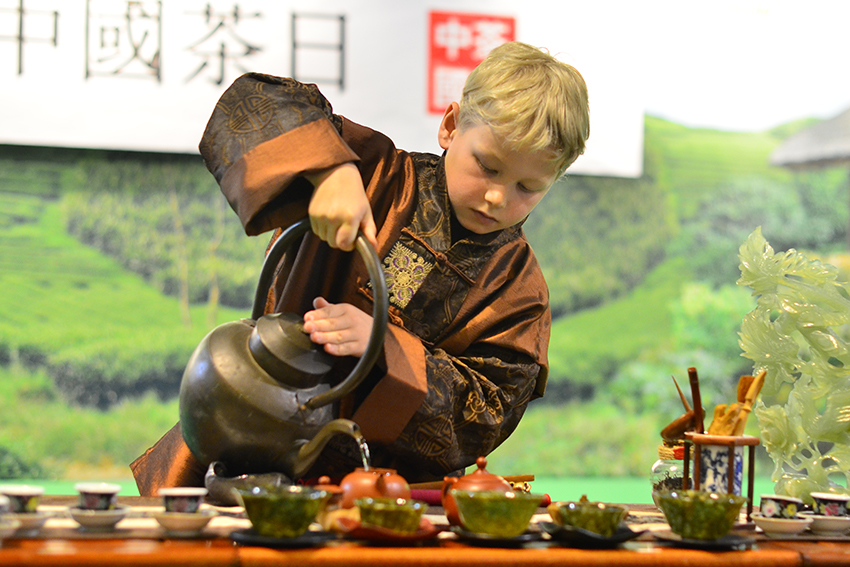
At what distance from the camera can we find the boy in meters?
1.43

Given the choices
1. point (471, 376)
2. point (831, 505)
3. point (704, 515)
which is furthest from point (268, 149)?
point (831, 505)

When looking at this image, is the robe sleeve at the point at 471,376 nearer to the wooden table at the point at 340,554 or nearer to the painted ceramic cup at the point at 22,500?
the wooden table at the point at 340,554

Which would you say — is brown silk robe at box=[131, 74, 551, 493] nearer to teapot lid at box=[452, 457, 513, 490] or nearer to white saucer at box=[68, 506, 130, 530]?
teapot lid at box=[452, 457, 513, 490]

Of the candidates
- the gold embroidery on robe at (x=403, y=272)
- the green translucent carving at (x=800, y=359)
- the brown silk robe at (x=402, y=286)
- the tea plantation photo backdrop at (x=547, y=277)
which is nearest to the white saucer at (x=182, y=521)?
the brown silk robe at (x=402, y=286)

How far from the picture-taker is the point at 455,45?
4.12m

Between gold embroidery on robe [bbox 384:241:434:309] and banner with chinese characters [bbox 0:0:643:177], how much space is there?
7.51 ft

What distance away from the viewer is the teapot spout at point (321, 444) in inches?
47.0

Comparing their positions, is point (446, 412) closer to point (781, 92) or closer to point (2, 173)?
point (2, 173)

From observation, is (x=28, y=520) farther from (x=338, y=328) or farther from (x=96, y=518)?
(x=338, y=328)

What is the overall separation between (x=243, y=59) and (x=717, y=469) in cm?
328

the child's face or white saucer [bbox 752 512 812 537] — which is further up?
the child's face

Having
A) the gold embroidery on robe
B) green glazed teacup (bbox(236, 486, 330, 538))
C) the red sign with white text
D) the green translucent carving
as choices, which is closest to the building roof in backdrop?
the red sign with white text

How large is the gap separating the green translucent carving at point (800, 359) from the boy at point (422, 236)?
464mm

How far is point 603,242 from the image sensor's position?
5.22m
